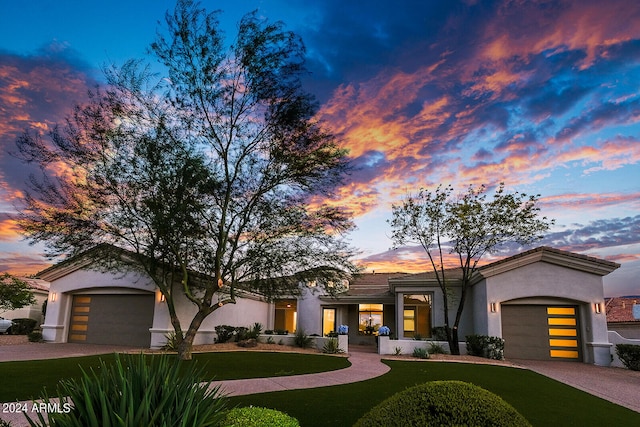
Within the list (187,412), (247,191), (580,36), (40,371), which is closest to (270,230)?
(247,191)

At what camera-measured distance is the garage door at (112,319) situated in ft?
68.5

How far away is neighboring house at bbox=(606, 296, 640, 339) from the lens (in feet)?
84.6

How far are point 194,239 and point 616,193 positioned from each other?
16.2 metres

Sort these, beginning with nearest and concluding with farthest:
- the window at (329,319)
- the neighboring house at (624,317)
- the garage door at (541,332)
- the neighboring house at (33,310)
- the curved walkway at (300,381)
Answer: the curved walkway at (300,381) → the garage door at (541,332) → the neighboring house at (624,317) → the window at (329,319) → the neighboring house at (33,310)

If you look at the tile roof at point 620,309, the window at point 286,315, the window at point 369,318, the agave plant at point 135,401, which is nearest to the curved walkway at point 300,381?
the agave plant at point 135,401

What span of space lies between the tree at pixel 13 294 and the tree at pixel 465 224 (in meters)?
27.7

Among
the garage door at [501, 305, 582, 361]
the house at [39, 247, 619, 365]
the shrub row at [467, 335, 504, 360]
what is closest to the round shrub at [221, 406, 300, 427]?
the house at [39, 247, 619, 365]

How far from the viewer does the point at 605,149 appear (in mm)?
14148

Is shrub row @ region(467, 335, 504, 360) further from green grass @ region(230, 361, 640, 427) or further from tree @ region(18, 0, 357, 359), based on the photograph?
tree @ region(18, 0, 357, 359)

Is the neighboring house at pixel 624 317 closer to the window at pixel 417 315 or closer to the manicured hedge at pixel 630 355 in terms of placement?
the manicured hedge at pixel 630 355

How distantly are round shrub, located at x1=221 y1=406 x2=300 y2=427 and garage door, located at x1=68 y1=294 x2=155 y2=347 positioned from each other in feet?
60.5

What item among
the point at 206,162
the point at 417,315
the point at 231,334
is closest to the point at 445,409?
the point at 206,162

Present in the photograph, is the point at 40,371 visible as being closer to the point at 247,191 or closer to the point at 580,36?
the point at 247,191

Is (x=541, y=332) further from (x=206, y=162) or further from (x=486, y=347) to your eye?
(x=206, y=162)
